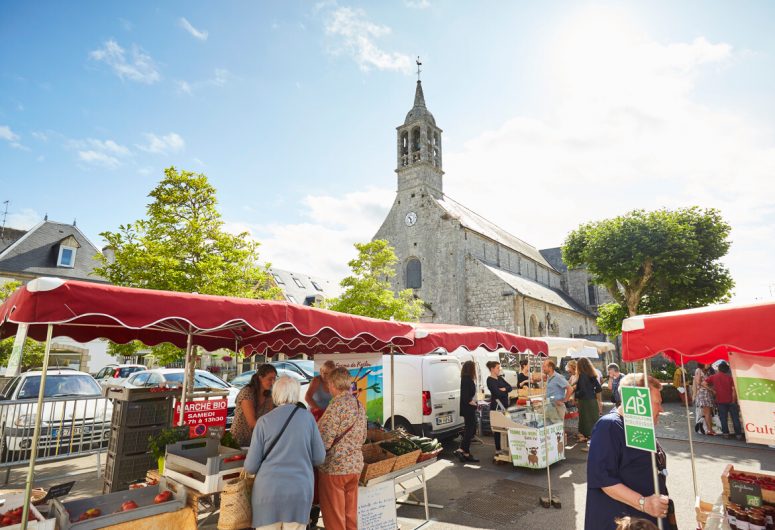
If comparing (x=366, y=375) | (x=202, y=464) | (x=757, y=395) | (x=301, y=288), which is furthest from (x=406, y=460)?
(x=301, y=288)

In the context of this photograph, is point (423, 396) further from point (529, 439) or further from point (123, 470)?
point (123, 470)

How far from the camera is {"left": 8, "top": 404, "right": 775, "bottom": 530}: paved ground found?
208 inches

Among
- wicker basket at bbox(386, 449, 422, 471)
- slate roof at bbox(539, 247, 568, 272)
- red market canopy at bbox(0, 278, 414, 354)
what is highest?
slate roof at bbox(539, 247, 568, 272)

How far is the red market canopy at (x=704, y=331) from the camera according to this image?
2.97m

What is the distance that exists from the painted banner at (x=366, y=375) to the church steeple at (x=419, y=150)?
24.1 metres

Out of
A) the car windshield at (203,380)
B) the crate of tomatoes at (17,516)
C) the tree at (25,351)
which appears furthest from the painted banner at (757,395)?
the tree at (25,351)

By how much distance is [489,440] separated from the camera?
1014 centimetres

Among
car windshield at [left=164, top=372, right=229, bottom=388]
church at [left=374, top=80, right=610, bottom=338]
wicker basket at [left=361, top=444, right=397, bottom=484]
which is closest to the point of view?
wicker basket at [left=361, top=444, right=397, bottom=484]

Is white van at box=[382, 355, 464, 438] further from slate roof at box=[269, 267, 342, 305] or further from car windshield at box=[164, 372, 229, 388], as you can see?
slate roof at box=[269, 267, 342, 305]

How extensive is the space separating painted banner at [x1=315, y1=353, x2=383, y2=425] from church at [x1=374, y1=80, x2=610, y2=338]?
1938cm

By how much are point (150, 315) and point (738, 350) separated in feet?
17.1

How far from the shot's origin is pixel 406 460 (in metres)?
4.99

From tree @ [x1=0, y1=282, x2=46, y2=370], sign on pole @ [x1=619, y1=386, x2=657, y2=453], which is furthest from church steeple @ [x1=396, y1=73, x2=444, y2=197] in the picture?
sign on pole @ [x1=619, y1=386, x2=657, y2=453]

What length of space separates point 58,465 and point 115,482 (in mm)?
4549
